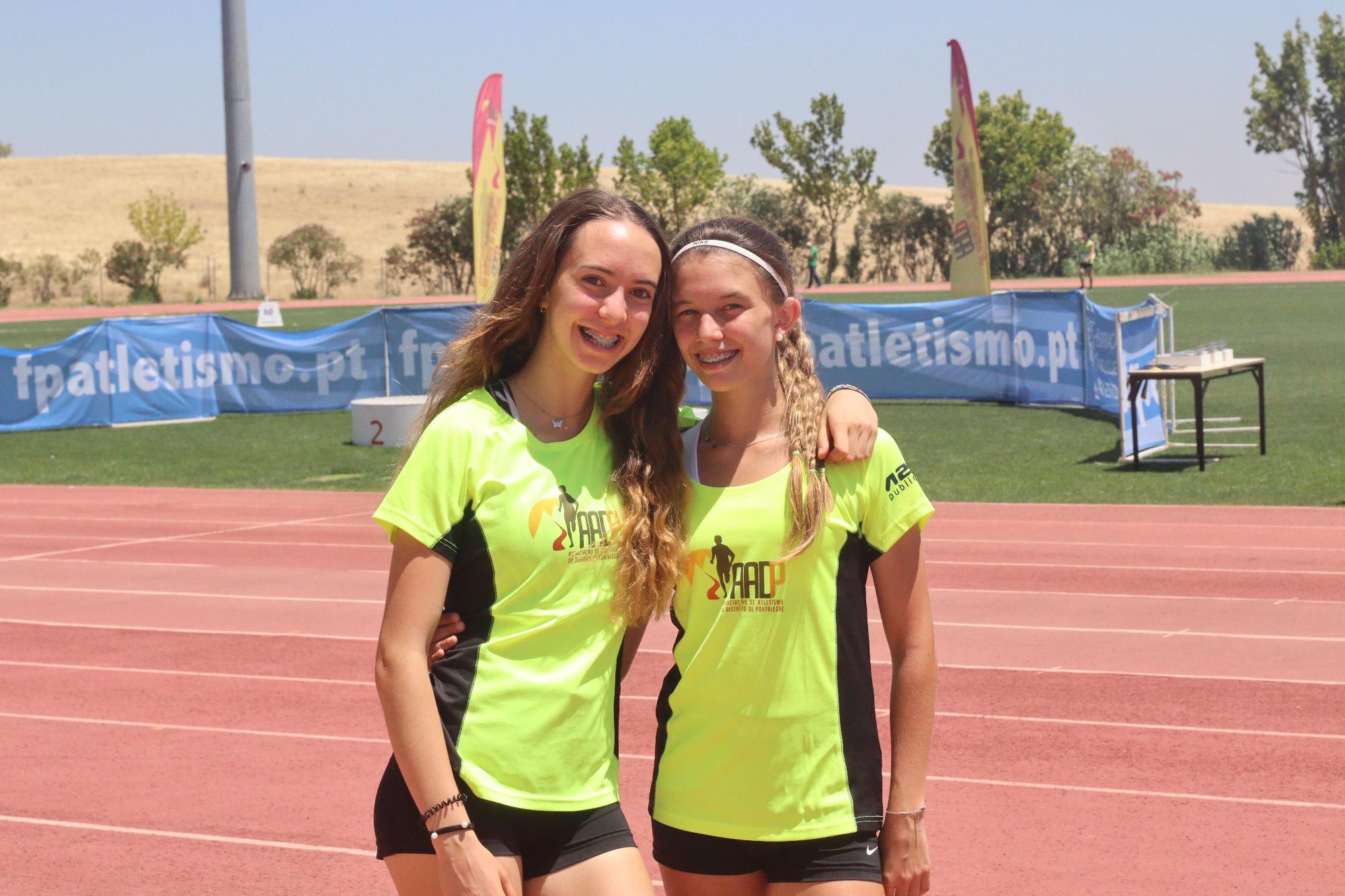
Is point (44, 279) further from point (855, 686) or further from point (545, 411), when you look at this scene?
point (855, 686)

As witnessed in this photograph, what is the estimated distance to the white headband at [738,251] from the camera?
8.55ft

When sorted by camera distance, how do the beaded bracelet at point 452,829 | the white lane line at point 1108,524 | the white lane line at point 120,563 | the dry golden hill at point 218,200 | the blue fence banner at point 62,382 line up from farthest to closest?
the dry golden hill at point 218,200, the blue fence banner at point 62,382, the white lane line at point 1108,524, the white lane line at point 120,563, the beaded bracelet at point 452,829

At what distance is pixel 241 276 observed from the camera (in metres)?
53.2

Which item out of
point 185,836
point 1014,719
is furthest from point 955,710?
point 185,836

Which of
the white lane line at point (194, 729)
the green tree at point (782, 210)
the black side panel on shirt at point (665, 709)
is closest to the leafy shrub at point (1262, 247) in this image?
the green tree at point (782, 210)

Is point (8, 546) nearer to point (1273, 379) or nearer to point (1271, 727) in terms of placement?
point (1271, 727)

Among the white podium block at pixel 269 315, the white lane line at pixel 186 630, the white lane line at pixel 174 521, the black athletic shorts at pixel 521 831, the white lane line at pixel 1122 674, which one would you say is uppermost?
the white podium block at pixel 269 315

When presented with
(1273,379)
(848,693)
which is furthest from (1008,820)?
(1273,379)

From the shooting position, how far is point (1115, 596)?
9.02m

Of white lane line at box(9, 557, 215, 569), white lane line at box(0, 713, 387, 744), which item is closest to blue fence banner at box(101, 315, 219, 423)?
white lane line at box(9, 557, 215, 569)

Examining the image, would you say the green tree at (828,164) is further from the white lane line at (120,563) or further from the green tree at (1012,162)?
the white lane line at (120,563)

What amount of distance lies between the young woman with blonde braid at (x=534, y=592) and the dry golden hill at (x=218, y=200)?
2610 inches

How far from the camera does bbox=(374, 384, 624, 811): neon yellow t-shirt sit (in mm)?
2406

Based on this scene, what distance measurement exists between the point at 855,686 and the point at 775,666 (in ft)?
0.51
